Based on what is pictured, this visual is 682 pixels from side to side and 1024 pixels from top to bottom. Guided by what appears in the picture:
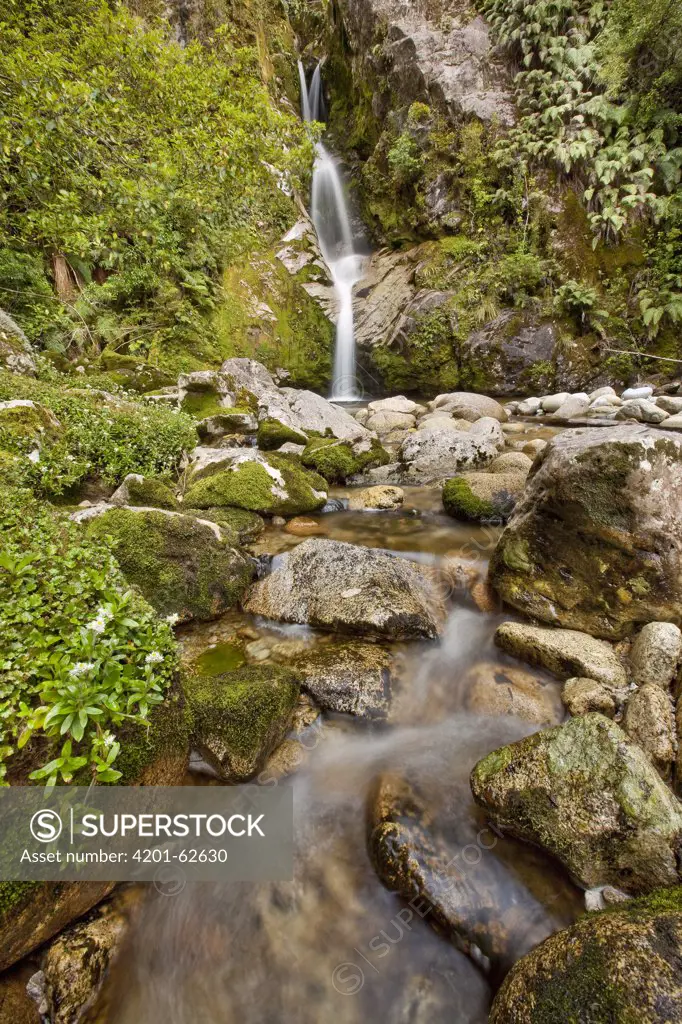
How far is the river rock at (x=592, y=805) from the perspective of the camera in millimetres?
1947

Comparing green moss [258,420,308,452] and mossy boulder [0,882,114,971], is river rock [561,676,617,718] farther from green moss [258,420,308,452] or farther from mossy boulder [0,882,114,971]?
green moss [258,420,308,452]

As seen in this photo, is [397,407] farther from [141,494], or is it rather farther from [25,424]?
[25,424]

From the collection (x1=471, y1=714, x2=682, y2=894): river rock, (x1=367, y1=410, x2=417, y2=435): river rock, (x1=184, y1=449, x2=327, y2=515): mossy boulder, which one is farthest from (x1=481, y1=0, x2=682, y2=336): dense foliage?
(x1=471, y1=714, x2=682, y2=894): river rock

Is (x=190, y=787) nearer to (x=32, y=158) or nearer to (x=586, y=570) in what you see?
(x=586, y=570)

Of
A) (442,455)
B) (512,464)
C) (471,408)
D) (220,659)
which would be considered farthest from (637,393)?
(220,659)

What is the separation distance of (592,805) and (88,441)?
561cm

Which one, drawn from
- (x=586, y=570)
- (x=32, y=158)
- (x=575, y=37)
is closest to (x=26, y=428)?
(x=32, y=158)

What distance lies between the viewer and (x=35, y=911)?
5.62ft

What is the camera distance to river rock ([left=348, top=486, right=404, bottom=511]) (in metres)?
6.12

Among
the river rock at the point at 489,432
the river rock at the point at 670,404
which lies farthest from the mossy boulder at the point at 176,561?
the river rock at the point at 670,404

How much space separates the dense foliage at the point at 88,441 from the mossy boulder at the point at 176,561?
3.65 feet

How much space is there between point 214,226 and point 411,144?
8486 mm

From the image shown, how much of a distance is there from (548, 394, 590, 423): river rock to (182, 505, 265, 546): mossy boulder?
320 inches

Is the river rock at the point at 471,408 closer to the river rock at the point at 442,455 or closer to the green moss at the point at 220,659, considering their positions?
the river rock at the point at 442,455
